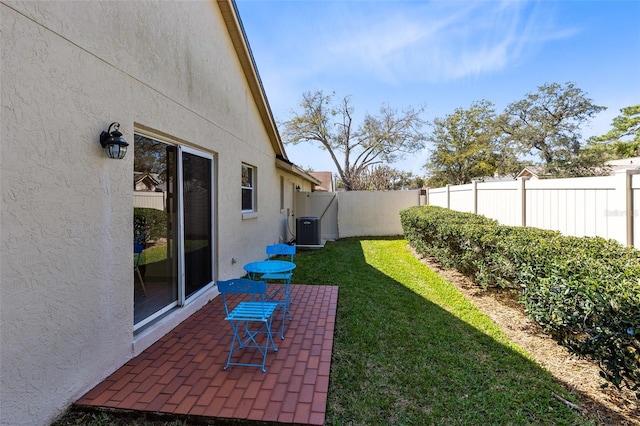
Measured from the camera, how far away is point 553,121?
953 inches

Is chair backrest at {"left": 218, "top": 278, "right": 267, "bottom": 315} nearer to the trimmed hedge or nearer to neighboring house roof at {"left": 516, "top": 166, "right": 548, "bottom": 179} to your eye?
the trimmed hedge

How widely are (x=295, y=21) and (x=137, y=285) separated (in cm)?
1014

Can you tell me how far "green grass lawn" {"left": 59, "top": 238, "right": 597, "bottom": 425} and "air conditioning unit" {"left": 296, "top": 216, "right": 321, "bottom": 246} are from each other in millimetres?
5530

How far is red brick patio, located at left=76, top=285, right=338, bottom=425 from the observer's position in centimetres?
269

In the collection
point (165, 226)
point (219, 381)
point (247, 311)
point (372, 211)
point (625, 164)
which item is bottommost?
point (219, 381)

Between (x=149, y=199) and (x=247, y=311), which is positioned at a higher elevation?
(x=149, y=199)

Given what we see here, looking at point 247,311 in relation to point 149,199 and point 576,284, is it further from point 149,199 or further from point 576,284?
point 576,284

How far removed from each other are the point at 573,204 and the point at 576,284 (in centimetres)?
252

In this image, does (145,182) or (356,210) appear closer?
(145,182)

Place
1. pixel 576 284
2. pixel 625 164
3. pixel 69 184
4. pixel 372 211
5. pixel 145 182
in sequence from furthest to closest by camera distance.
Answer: pixel 625 164 → pixel 372 211 → pixel 145 182 → pixel 576 284 → pixel 69 184

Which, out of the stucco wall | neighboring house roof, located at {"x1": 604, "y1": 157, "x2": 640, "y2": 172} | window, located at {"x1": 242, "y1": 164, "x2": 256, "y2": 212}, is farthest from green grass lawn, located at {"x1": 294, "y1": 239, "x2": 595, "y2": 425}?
neighboring house roof, located at {"x1": 604, "y1": 157, "x2": 640, "y2": 172}

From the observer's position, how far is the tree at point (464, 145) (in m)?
28.8

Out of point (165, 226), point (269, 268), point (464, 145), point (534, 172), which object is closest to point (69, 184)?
point (165, 226)

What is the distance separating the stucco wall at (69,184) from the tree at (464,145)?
30100mm
